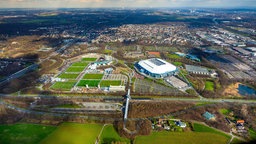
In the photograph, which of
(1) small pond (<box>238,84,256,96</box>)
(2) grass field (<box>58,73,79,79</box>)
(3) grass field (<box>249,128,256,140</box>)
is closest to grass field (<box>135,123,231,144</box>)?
(3) grass field (<box>249,128,256,140</box>)

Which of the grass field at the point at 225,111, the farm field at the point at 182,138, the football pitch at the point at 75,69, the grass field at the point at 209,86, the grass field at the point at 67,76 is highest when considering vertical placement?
the football pitch at the point at 75,69

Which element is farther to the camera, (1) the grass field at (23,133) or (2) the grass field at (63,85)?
(2) the grass field at (63,85)

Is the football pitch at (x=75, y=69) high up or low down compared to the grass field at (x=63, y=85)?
up

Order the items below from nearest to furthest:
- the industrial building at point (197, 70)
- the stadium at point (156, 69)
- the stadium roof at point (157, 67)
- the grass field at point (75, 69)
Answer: the stadium at point (156, 69) → the stadium roof at point (157, 67) → the industrial building at point (197, 70) → the grass field at point (75, 69)

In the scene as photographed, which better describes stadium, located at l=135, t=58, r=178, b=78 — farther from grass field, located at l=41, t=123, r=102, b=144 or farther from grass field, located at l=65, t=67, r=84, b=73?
grass field, located at l=41, t=123, r=102, b=144

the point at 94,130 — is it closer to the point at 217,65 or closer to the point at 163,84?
the point at 163,84

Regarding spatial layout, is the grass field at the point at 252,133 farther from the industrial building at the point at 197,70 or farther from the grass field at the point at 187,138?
the industrial building at the point at 197,70

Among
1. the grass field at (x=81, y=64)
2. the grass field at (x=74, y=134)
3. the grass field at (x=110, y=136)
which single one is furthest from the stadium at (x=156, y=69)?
the grass field at (x=74, y=134)
